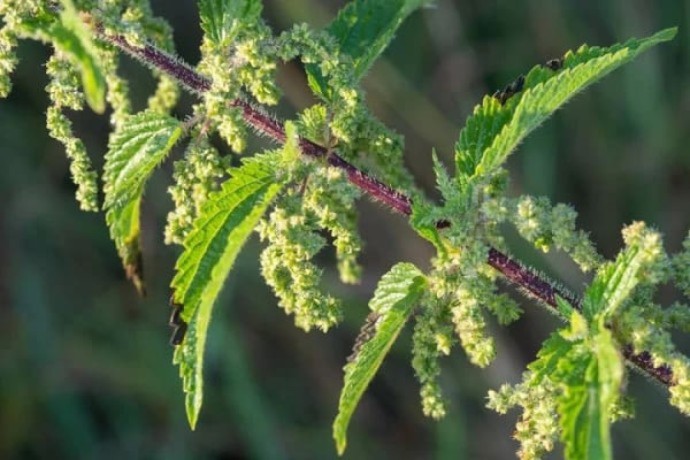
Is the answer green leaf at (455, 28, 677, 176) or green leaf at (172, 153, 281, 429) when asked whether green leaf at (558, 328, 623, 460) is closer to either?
green leaf at (455, 28, 677, 176)

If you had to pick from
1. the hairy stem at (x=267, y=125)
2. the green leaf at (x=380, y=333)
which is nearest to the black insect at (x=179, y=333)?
the green leaf at (x=380, y=333)

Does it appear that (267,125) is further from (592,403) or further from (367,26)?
(592,403)

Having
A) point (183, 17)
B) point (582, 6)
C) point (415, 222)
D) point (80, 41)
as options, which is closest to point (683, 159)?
point (582, 6)

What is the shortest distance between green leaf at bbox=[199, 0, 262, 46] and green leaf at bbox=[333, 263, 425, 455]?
0.63 metres

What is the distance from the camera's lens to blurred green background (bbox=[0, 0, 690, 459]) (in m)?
4.71

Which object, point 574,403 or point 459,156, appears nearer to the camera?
point 574,403

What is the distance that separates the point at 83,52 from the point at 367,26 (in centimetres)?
85

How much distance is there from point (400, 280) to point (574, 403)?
510mm

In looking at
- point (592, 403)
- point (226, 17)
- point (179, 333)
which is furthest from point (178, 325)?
point (592, 403)

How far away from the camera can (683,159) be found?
16.4 ft

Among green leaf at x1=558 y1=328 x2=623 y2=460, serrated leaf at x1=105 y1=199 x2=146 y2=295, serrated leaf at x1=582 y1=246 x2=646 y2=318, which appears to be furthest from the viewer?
serrated leaf at x1=105 y1=199 x2=146 y2=295

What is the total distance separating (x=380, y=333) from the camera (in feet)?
6.86

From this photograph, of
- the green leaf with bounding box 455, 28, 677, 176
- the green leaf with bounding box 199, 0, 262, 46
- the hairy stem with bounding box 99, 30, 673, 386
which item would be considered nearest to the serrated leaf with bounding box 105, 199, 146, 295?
the hairy stem with bounding box 99, 30, 673, 386

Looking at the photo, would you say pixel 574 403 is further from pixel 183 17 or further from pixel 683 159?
pixel 183 17
